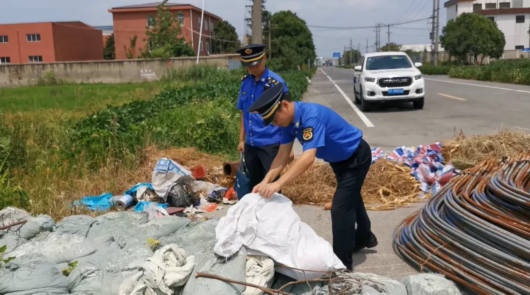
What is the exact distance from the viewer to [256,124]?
504 cm

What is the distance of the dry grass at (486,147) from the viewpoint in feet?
23.6

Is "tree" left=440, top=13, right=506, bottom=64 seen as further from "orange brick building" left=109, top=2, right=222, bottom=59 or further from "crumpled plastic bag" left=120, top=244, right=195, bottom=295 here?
"crumpled plastic bag" left=120, top=244, right=195, bottom=295

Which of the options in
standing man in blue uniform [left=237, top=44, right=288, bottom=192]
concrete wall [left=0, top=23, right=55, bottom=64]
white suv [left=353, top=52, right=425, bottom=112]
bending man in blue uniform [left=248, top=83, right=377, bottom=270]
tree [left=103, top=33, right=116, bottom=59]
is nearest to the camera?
bending man in blue uniform [left=248, top=83, right=377, bottom=270]

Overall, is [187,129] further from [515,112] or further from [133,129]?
[515,112]

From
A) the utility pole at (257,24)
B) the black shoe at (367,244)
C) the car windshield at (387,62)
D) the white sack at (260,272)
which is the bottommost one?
the black shoe at (367,244)

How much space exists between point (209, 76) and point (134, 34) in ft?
128

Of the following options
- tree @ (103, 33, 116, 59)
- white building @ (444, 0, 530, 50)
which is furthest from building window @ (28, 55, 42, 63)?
white building @ (444, 0, 530, 50)

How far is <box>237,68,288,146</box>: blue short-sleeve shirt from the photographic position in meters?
4.99

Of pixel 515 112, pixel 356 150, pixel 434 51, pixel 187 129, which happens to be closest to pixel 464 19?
pixel 434 51

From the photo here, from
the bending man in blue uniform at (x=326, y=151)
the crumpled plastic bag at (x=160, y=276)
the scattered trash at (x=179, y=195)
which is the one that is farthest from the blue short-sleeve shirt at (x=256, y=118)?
the crumpled plastic bag at (x=160, y=276)

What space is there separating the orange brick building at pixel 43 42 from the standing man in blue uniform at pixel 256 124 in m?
56.4

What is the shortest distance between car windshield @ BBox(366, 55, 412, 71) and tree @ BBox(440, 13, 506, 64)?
43406 mm

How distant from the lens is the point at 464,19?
57.1 m

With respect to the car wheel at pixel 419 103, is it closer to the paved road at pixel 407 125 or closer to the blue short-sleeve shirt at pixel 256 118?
the paved road at pixel 407 125
